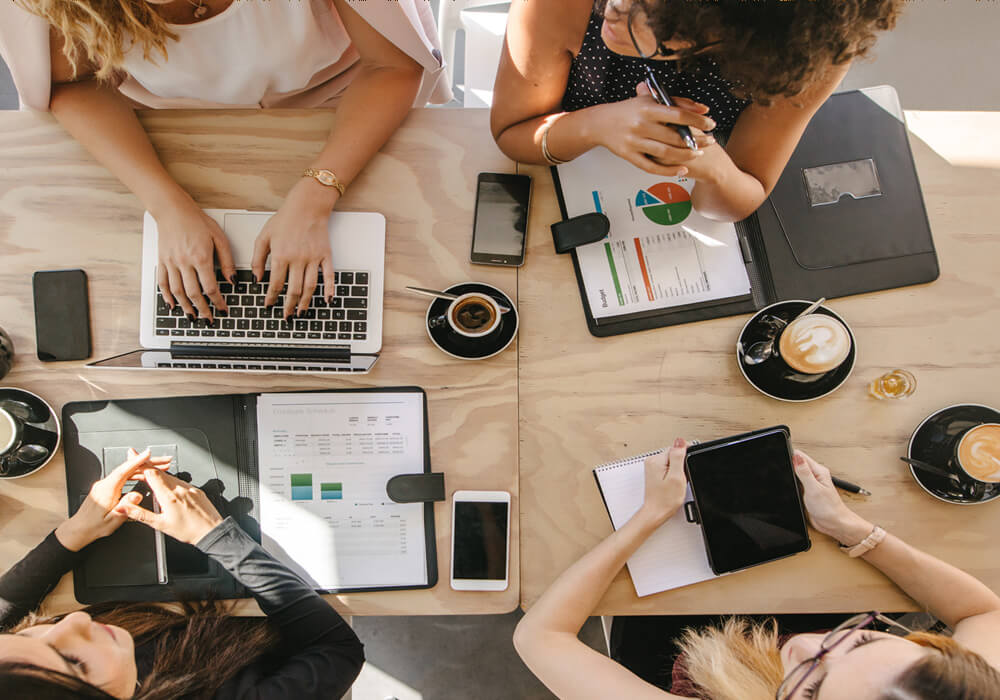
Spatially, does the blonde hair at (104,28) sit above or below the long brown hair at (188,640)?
above

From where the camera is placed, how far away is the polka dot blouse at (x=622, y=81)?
0.99 metres

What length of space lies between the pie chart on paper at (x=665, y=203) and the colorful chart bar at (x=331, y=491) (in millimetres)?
733

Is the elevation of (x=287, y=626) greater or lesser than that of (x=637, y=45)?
lesser

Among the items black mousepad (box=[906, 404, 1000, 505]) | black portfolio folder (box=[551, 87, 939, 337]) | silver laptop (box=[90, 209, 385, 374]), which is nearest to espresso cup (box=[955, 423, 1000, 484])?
black mousepad (box=[906, 404, 1000, 505])

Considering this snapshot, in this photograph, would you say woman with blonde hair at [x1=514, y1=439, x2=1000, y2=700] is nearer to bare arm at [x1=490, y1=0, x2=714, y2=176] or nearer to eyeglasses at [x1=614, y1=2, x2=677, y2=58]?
bare arm at [x1=490, y1=0, x2=714, y2=176]

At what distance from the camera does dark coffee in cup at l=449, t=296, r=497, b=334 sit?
987 mm

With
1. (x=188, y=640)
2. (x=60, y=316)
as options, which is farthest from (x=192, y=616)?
(x=60, y=316)

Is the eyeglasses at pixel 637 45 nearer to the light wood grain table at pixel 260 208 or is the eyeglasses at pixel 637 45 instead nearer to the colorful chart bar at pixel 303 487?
the light wood grain table at pixel 260 208

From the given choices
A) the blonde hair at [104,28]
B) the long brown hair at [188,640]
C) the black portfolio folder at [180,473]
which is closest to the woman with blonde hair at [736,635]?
the black portfolio folder at [180,473]

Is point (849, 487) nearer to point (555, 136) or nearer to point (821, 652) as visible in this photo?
point (821, 652)

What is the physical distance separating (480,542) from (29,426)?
2.59 feet

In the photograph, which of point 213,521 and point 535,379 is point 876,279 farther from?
point 213,521

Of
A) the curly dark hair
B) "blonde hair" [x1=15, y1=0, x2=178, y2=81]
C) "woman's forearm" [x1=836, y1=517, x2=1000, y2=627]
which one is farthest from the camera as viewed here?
"woman's forearm" [x1=836, y1=517, x2=1000, y2=627]

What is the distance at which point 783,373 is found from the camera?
1015 mm
